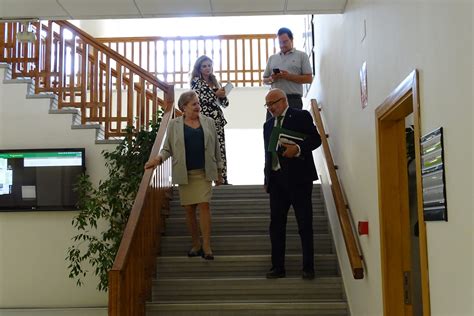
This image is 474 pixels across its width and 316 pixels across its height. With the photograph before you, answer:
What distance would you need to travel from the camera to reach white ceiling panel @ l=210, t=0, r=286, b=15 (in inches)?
156

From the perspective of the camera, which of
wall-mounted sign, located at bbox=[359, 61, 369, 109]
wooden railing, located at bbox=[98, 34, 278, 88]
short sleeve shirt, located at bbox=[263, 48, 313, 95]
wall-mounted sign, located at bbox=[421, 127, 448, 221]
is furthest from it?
wooden railing, located at bbox=[98, 34, 278, 88]

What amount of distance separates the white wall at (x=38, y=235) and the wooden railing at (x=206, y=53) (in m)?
4.00

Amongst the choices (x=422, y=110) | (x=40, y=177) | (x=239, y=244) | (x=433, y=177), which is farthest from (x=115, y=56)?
(x=433, y=177)

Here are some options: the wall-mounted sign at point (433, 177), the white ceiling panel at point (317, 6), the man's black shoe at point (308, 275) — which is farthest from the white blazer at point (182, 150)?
the wall-mounted sign at point (433, 177)

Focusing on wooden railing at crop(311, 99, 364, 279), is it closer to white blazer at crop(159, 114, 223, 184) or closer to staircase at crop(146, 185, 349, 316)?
staircase at crop(146, 185, 349, 316)

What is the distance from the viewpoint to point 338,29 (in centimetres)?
429

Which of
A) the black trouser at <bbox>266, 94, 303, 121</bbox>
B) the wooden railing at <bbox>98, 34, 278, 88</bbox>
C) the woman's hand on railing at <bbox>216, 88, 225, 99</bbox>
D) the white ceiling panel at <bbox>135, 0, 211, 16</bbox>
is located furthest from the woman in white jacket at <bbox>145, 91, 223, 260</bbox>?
the wooden railing at <bbox>98, 34, 278, 88</bbox>

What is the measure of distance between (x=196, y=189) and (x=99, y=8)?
1528mm

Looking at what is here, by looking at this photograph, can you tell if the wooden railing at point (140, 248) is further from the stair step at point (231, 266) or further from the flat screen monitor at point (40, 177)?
the flat screen monitor at point (40, 177)

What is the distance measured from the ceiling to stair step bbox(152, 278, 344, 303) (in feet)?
6.52

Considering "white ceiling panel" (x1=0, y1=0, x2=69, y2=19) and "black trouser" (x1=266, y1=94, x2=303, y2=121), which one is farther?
"black trouser" (x1=266, y1=94, x2=303, y2=121)

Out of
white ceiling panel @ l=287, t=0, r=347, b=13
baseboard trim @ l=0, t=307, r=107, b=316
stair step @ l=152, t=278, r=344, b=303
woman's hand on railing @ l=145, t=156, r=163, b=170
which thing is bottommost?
baseboard trim @ l=0, t=307, r=107, b=316

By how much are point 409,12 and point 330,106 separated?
2.58 m

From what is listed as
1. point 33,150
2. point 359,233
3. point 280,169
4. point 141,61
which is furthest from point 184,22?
point 359,233
